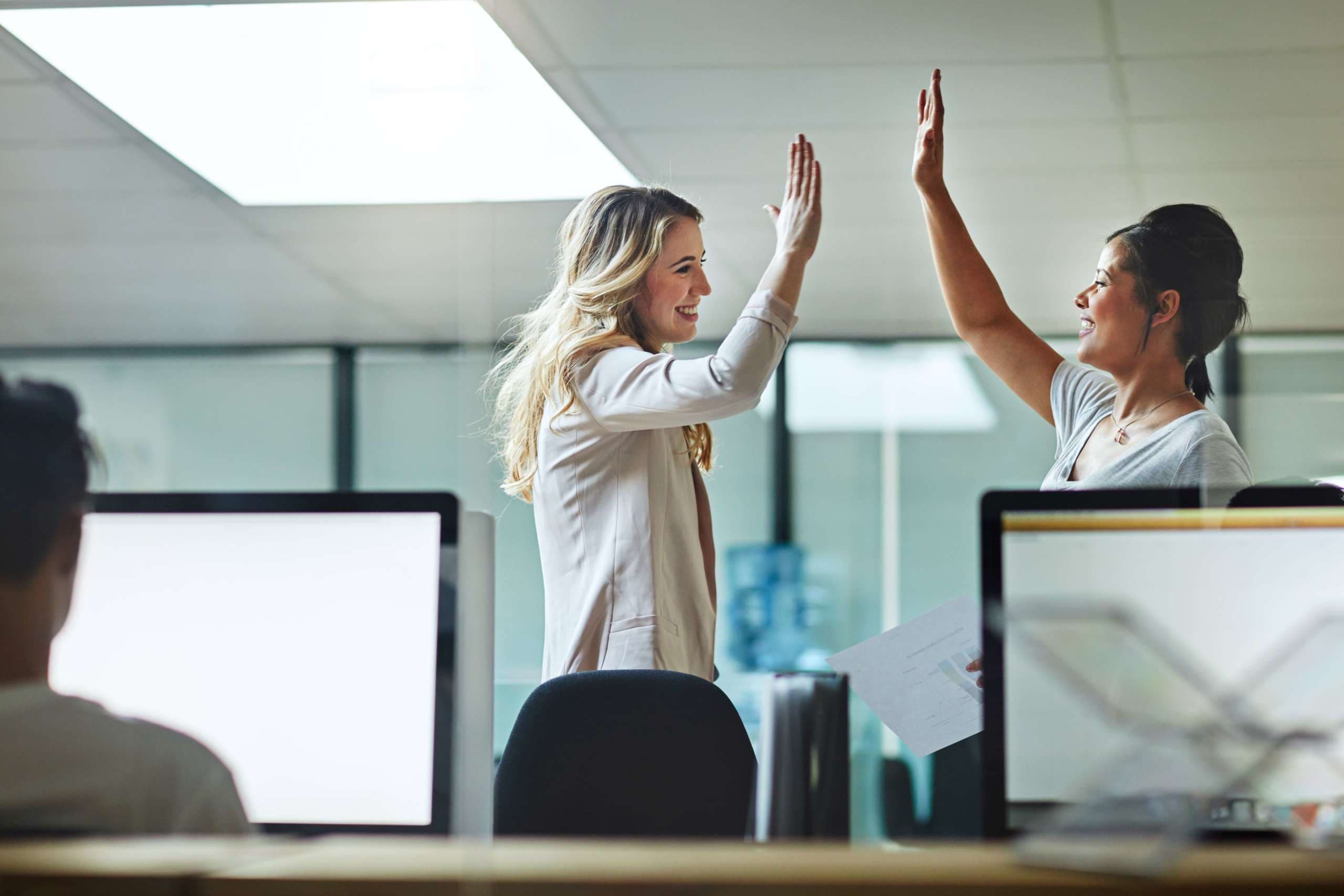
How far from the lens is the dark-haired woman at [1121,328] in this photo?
130cm

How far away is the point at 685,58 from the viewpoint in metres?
2.58

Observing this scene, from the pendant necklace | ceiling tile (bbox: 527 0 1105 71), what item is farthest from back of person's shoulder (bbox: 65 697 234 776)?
ceiling tile (bbox: 527 0 1105 71)

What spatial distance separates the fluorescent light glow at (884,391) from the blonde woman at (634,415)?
12.0 ft

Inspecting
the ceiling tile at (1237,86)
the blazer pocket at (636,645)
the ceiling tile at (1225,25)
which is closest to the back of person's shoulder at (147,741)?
the blazer pocket at (636,645)

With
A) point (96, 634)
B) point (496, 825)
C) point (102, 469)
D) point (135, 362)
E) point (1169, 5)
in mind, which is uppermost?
point (1169, 5)

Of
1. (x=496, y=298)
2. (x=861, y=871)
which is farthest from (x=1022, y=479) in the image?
(x=861, y=871)

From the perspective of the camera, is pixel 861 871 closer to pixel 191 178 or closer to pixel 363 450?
pixel 191 178

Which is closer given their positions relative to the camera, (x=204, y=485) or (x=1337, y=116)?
(x=1337, y=116)

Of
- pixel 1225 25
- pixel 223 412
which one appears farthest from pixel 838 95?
pixel 223 412

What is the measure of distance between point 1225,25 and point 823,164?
103 cm

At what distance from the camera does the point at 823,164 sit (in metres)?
3.23

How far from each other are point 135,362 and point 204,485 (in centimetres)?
66

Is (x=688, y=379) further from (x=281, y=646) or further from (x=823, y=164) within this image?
(x=823, y=164)

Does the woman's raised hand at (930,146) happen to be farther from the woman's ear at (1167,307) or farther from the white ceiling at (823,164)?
the white ceiling at (823,164)
